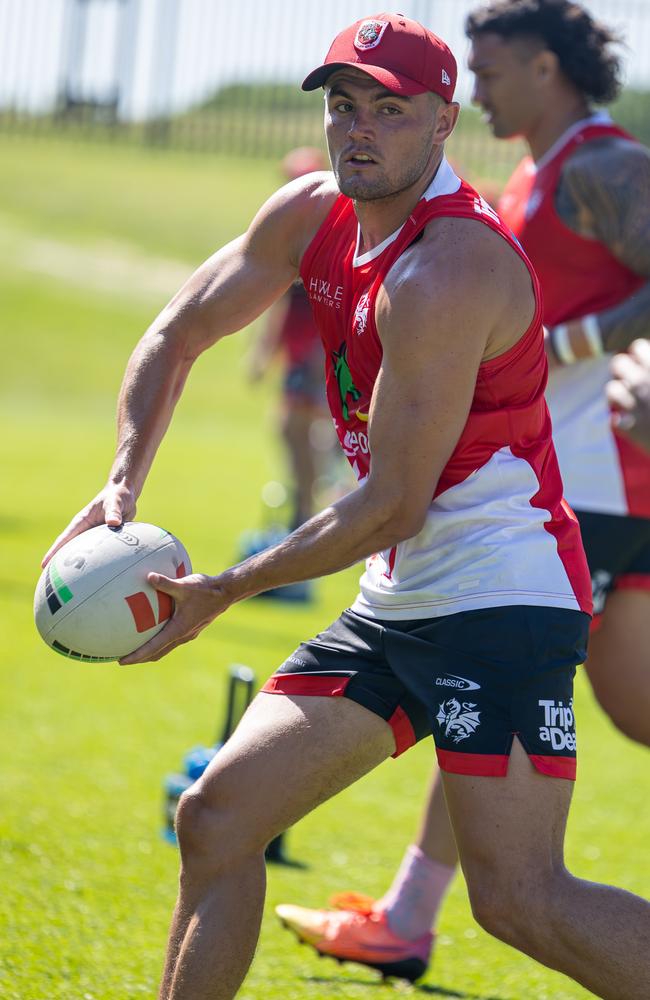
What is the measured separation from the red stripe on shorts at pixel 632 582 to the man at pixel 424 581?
3.79 ft

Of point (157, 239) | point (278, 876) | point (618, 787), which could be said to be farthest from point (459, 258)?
point (157, 239)

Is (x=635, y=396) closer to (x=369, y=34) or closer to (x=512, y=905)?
(x=369, y=34)

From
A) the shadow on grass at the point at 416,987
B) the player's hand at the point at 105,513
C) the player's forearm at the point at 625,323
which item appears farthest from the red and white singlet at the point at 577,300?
the player's hand at the point at 105,513

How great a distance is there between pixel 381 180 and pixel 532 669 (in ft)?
3.85

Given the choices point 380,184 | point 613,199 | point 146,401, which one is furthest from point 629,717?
point 380,184

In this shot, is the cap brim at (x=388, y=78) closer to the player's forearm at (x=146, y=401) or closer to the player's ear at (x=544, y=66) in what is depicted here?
the player's forearm at (x=146, y=401)

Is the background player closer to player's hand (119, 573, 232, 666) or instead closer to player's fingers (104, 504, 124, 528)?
player's fingers (104, 504, 124, 528)

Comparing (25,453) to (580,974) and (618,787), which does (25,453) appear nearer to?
(618,787)

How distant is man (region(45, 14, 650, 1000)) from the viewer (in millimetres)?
3152

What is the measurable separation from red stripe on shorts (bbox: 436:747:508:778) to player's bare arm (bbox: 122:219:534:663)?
0.51m

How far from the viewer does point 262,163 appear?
32656 millimetres

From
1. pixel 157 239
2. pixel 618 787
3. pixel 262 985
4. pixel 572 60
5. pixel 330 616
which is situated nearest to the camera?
pixel 262 985

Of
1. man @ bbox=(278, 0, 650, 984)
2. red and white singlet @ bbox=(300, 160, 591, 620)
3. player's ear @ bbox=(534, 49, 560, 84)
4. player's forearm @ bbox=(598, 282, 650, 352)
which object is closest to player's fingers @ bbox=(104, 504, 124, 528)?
red and white singlet @ bbox=(300, 160, 591, 620)

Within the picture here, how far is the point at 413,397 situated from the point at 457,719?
0.73 meters
